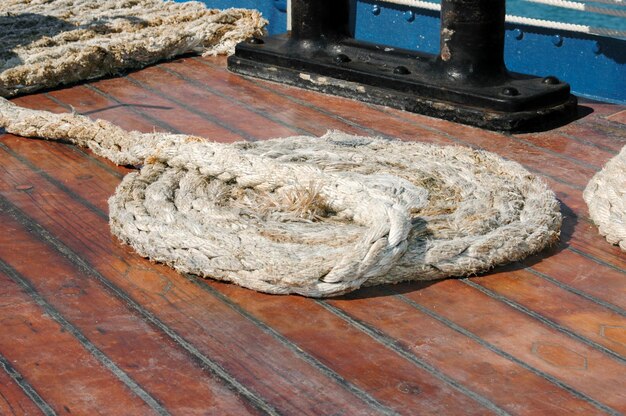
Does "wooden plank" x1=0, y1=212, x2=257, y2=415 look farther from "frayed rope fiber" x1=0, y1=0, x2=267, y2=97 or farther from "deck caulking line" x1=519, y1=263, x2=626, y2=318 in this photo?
"frayed rope fiber" x1=0, y1=0, x2=267, y2=97

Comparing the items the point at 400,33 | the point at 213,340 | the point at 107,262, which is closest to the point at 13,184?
the point at 107,262

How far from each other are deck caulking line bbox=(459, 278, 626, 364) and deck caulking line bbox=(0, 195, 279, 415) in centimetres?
71

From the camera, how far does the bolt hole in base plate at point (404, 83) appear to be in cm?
354

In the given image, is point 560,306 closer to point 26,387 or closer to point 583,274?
point 583,274

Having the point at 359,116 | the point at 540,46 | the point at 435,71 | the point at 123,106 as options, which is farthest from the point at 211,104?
the point at 540,46

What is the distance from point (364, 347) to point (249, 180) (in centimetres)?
76

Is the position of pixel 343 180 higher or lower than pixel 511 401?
higher

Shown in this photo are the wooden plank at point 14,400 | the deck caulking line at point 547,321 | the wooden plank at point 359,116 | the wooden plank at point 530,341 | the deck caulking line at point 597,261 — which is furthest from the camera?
the wooden plank at point 359,116

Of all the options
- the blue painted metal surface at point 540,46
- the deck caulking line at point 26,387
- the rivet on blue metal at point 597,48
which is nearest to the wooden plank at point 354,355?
the deck caulking line at point 26,387

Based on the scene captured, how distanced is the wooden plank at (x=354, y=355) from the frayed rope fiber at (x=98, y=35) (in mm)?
2028

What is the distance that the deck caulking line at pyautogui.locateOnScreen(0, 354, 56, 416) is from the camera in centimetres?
185

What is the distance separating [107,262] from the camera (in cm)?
249

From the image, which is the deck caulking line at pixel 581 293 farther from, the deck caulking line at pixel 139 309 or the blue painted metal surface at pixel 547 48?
the blue painted metal surface at pixel 547 48

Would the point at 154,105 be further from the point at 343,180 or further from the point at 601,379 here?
the point at 601,379
